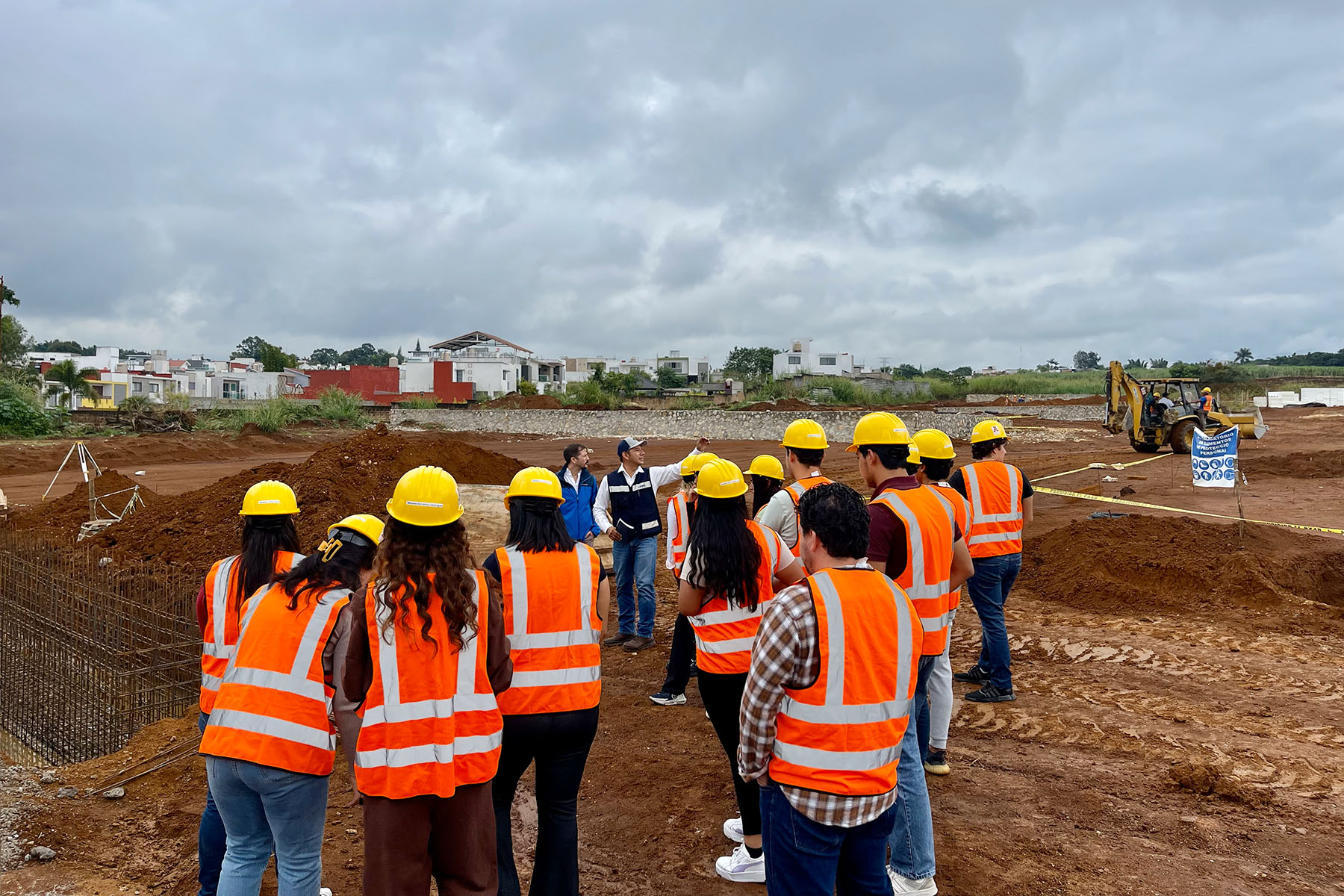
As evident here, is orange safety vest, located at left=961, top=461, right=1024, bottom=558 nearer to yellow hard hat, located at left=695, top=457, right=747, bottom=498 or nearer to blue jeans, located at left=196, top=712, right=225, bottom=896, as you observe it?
yellow hard hat, located at left=695, top=457, right=747, bottom=498

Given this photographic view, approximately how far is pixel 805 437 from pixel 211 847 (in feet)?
10.9

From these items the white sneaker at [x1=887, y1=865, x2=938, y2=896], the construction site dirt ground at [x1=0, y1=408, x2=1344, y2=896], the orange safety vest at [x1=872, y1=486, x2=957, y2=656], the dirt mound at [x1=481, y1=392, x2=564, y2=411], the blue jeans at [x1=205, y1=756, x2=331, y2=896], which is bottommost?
the construction site dirt ground at [x1=0, y1=408, x2=1344, y2=896]

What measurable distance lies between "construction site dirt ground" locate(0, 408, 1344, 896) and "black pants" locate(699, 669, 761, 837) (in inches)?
11.8

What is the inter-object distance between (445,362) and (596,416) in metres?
24.4

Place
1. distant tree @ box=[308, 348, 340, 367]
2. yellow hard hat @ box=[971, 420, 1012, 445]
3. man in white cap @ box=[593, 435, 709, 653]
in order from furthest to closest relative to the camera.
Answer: distant tree @ box=[308, 348, 340, 367]
man in white cap @ box=[593, 435, 709, 653]
yellow hard hat @ box=[971, 420, 1012, 445]

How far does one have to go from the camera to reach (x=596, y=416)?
1571 inches

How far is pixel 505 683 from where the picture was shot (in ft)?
8.39

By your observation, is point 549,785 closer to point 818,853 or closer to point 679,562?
point 818,853

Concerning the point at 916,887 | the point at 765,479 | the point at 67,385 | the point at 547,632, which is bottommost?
the point at 916,887

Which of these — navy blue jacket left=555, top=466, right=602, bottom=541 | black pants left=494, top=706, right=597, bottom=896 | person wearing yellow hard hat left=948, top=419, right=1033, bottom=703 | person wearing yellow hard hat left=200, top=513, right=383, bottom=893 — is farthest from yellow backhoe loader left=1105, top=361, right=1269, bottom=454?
person wearing yellow hard hat left=200, top=513, right=383, bottom=893

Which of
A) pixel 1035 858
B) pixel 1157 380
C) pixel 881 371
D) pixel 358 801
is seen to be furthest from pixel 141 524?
pixel 881 371

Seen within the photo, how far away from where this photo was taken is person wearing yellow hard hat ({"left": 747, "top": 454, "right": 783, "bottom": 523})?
4.79 m

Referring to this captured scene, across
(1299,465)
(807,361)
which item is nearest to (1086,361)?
(807,361)

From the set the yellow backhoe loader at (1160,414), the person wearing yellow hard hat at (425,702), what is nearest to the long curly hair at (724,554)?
the person wearing yellow hard hat at (425,702)
